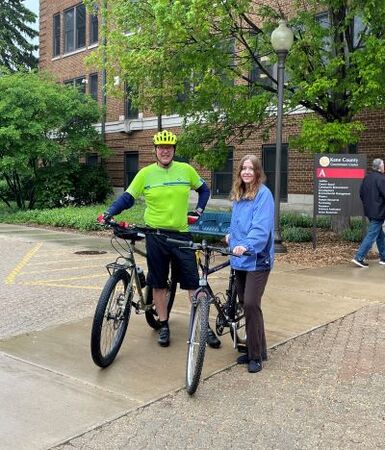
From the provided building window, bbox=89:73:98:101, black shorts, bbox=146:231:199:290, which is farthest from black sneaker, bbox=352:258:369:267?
building window, bbox=89:73:98:101

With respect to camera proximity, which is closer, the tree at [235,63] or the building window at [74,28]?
the tree at [235,63]

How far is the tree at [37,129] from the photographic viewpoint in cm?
1892

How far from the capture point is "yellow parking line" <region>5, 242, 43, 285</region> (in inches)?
342

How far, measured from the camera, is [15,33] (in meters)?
36.4

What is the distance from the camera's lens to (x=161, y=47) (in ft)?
39.1

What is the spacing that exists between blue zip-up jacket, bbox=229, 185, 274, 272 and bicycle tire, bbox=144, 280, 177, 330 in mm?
958

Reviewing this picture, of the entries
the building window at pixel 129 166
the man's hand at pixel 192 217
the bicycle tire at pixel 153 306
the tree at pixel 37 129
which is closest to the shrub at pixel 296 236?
the bicycle tire at pixel 153 306

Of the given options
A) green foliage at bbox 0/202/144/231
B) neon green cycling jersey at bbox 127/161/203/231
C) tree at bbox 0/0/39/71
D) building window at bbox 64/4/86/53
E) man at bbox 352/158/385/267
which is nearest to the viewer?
neon green cycling jersey at bbox 127/161/203/231

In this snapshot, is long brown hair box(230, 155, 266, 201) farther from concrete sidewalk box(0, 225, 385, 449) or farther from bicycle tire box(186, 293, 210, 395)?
concrete sidewalk box(0, 225, 385, 449)

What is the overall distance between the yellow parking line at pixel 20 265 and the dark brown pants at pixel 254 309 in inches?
192

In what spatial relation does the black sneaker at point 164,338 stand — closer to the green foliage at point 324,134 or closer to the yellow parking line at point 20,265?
the yellow parking line at point 20,265

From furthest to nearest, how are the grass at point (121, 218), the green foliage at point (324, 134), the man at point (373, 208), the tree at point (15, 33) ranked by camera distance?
the tree at point (15, 33) < the grass at point (121, 218) < the green foliage at point (324, 134) < the man at point (373, 208)

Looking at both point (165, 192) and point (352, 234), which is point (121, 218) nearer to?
point (352, 234)

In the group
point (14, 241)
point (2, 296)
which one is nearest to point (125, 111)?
point (14, 241)
